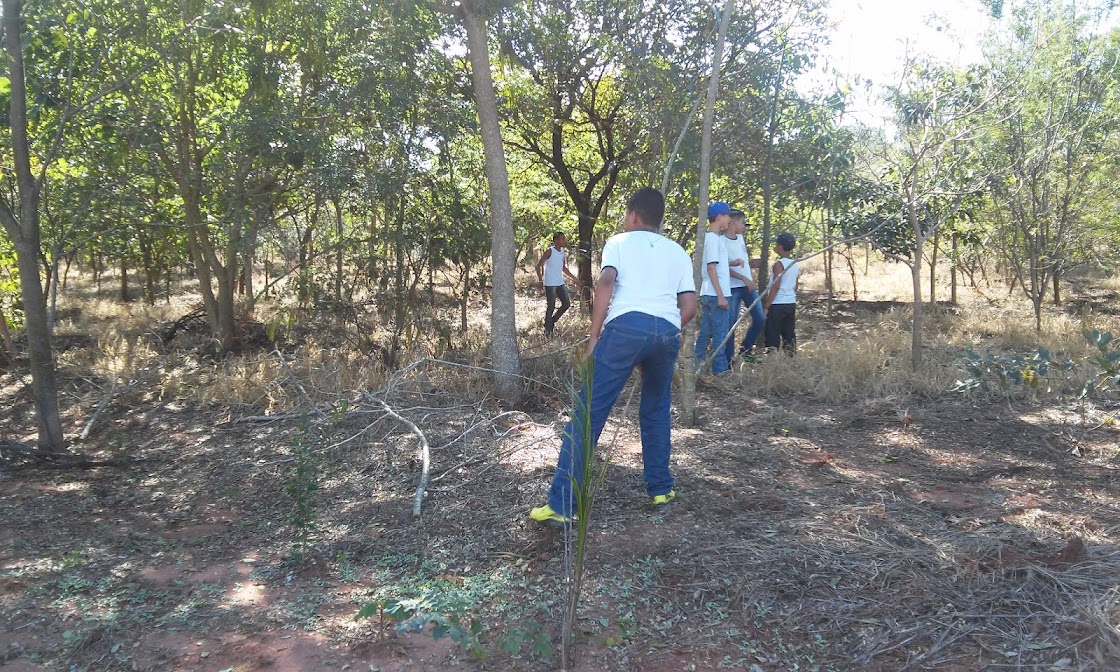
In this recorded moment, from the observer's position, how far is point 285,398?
21.4ft

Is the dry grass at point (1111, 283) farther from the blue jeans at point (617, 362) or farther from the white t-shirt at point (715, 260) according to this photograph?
the blue jeans at point (617, 362)

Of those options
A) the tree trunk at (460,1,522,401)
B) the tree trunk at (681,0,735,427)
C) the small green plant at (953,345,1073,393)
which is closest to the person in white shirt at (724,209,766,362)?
the tree trunk at (681,0,735,427)

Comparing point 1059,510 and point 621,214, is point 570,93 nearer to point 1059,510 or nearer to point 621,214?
point 621,214

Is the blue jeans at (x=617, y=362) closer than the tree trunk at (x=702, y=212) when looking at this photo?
Yes

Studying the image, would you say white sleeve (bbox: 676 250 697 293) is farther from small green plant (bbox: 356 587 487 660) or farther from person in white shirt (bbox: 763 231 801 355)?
person in white shirt (bbox: 763 231 801 355)

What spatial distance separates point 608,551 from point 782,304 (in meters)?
4.70

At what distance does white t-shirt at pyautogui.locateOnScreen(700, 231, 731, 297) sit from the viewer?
271 inches

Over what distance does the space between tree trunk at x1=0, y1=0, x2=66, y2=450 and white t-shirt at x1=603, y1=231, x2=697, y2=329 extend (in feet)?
13.1

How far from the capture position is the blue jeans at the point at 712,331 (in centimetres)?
695

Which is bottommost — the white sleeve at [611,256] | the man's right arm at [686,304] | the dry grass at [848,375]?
the dry grass at [848,375]

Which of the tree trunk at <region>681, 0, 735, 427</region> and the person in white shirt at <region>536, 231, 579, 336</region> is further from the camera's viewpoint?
the person in white shirt at <region>536, 231, 579, 336</region>

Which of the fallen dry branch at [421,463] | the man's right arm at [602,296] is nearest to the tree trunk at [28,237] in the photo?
the fallen dry branch at [421,463]

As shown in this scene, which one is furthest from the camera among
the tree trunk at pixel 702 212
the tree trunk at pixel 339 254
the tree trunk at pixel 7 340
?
the tree trunk at pixel 7 340

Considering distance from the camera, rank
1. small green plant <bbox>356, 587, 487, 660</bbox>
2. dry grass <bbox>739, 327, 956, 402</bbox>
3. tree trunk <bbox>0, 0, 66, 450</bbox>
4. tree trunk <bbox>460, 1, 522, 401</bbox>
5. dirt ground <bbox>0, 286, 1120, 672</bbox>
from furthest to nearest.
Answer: dry grass <bbox>739, 327, 956, 402</bbox>
tree trunk <bbox>460, 1, 522, 401</bbox>
tree trunk <bbox>0, 0, 66, 450</bbox>
dirt ground <bbox>0, 286, 1120, 672</bbox>
small green plant <bbox>356, 587, 487, 660</bbox>
